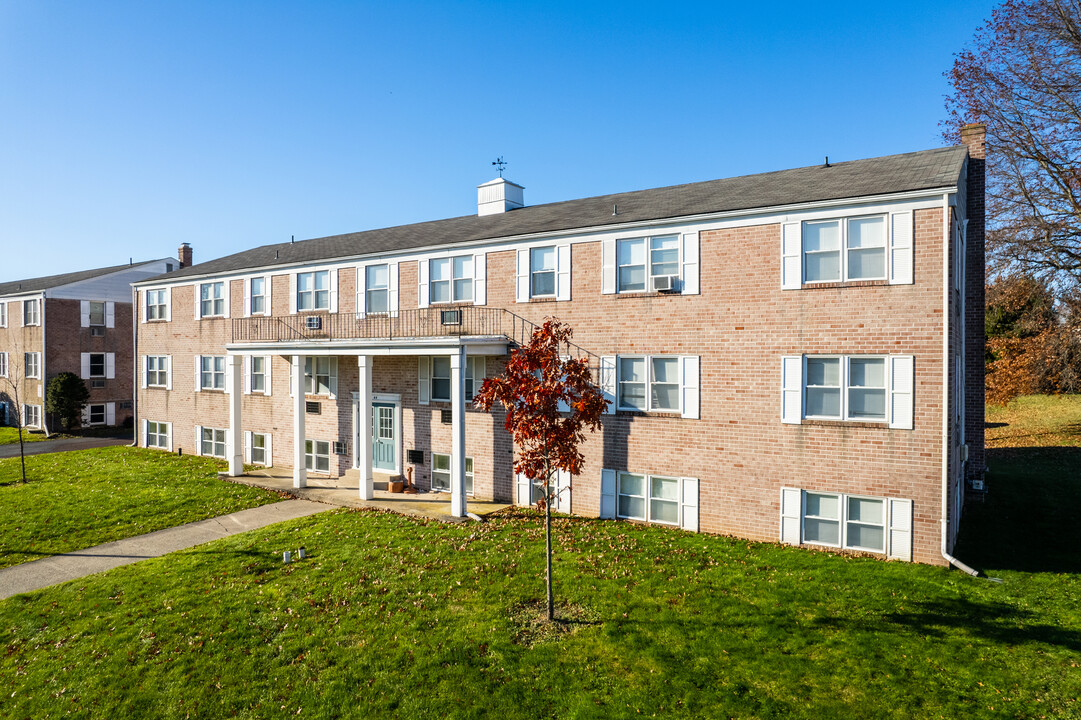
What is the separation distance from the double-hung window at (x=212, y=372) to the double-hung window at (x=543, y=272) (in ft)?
49.9

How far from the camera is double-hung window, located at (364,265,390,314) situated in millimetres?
20531

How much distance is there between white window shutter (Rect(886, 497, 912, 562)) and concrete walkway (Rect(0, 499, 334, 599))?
14.2m

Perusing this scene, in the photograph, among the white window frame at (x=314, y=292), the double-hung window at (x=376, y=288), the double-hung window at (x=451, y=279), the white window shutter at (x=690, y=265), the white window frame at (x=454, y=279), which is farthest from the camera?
the white window frame at (x=314, y=292)

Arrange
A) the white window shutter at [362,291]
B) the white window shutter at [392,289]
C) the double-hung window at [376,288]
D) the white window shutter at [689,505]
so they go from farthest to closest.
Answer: the white window shutter at [362,291] → the double-hung window at [376,288] → the white window shutter at [392,289] → the white window shutter at [689,505]

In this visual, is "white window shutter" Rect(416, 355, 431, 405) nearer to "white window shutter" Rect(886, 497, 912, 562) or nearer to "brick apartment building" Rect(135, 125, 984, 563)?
"brick apartment building" Rect(135, 125, 984, 563)

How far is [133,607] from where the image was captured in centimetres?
1106

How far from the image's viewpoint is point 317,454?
73.6 ft

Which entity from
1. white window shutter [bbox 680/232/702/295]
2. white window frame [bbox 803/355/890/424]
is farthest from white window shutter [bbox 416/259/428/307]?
white window frame [bbox 803/355/890/424]

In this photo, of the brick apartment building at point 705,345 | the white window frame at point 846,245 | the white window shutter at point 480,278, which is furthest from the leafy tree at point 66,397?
the white window frame at point 846,245

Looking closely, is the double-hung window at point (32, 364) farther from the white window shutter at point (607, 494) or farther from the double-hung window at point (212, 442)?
the white window shutter at point (607, 494)

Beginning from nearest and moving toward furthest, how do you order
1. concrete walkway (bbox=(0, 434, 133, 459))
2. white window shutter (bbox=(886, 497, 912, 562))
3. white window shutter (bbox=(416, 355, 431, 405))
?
1. white window shutter (bbox=(886, 497, 912, 562))
2. white window shutter (bbox=(416, 355, 431, 405))
3. concrete walkway (bbox=(0, 434, 133, 459))

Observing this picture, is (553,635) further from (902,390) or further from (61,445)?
(61,445)

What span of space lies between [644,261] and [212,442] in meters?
20.3

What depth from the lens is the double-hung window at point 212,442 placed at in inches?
1009
